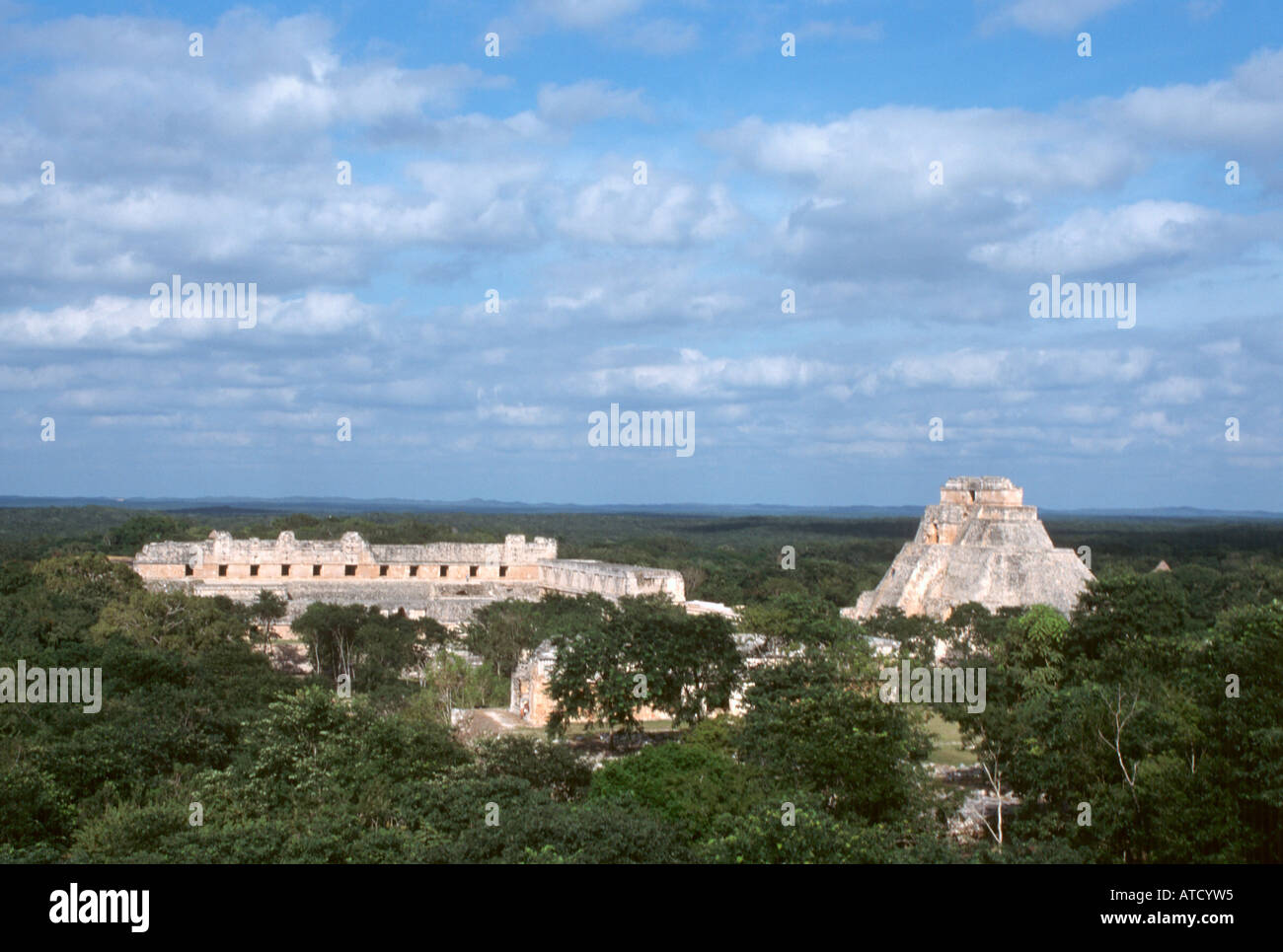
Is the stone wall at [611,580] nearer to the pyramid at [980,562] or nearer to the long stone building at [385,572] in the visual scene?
the long stone building at [385,572]

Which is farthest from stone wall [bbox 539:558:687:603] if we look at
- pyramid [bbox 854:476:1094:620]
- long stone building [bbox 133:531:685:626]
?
pyramid [bbox 854:476:1094:620]

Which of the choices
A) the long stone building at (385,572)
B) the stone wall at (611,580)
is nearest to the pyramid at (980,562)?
the stone wall at (611,580)

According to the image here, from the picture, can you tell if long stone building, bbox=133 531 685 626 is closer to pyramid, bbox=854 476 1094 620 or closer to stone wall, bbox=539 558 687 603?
stone wall, bbox=539 558 687 603

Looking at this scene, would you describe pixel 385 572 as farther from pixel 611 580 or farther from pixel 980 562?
pixel 980 562
